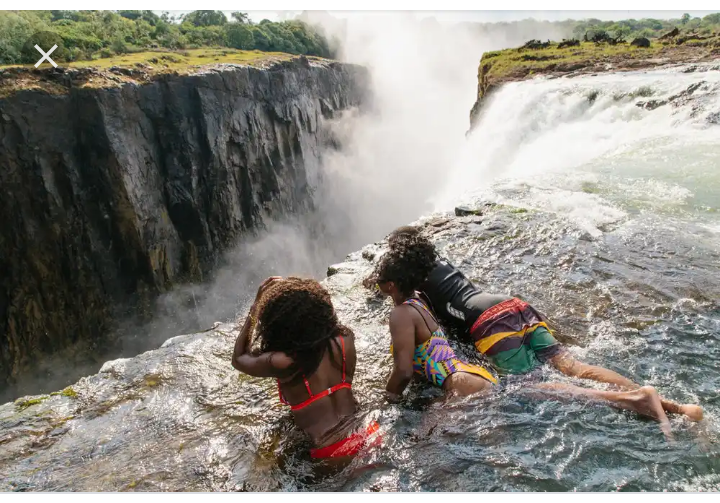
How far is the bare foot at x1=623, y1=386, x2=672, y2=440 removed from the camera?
9.99 feet

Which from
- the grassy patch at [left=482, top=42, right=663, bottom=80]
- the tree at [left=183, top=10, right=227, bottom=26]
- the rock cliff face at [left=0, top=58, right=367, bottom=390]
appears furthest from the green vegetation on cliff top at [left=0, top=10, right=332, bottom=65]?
the grassy patch at [left=482, top=42, right=663, bottom=80]

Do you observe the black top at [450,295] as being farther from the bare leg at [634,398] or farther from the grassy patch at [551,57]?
the grassy patch at [551,57]

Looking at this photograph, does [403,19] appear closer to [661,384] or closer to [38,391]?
[38,391]

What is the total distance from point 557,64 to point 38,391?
2508 centimetres

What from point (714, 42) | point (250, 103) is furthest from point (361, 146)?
point (714, 42)

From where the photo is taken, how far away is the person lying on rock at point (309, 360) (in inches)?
116

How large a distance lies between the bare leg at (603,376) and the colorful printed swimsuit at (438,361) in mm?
646

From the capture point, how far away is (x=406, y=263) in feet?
12.5

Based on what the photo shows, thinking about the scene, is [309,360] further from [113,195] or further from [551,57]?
[551,57]

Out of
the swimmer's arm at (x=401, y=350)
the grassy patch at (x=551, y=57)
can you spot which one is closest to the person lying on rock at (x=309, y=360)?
the swimmer's arm at (x=401, y=350)

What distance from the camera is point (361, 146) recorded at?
41.8 meters

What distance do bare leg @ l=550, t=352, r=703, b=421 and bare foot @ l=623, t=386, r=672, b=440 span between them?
0.14 meters

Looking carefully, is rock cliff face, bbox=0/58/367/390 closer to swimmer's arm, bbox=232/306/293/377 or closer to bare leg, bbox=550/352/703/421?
swimmer's arm, bbox=232/306/293/377

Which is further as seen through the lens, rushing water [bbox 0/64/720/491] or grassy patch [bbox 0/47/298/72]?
grassy patch [bbox 0/47/298/72]
